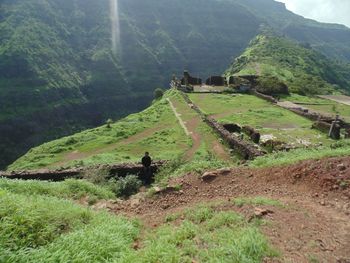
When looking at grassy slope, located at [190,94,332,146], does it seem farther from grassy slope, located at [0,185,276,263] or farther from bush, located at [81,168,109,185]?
grassy slope, located at [0,185,276,263]

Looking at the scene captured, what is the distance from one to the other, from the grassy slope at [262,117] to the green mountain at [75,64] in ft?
166

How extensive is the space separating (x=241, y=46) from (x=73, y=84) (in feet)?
352

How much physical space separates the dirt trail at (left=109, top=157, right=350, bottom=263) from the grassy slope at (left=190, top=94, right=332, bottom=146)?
13.5 metres

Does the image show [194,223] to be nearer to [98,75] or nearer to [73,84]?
[73,84]

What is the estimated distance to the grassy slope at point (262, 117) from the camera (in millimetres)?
28416

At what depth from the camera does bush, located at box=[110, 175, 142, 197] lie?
15312 mm

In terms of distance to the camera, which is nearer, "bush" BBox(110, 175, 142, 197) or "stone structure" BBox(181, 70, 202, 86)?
"bush" BBox(110, 175, 142, 197)

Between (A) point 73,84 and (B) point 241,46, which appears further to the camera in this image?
(B) point 241,46

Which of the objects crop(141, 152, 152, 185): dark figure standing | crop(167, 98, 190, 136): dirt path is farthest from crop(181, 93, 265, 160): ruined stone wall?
crop(141, 152, 152, 185): dark figure standing

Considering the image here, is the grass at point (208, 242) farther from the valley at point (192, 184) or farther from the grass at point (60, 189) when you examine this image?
the grass at point (60, 189)

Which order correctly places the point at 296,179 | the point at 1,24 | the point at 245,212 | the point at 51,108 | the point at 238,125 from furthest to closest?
1. the point at 1,24
2. the point at 51,108
3. the point at 238,125
4. the point at 296,179
5. the point at 245,212

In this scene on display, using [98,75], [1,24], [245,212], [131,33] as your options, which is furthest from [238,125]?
[131,33]

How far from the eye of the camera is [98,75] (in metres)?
140

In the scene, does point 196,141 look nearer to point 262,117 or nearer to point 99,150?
point 99,150
